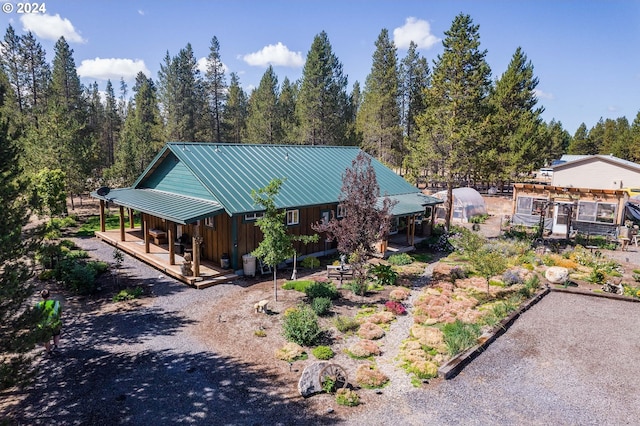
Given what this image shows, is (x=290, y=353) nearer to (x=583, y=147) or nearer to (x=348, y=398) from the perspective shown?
(x=348, y=398)

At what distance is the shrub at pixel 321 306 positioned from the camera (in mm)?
13844

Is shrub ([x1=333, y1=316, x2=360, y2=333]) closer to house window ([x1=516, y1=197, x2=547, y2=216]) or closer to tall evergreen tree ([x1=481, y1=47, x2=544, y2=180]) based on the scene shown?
house window ([x1=516, y1=197, x2=547, y2=216])

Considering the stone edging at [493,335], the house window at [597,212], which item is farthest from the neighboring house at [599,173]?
the stone edging at [493,335]

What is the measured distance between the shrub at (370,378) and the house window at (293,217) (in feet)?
35.1

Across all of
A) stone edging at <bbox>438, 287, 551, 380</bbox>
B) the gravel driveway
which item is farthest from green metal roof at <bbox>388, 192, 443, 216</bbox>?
the gravel driveway

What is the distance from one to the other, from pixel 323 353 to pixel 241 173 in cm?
1145

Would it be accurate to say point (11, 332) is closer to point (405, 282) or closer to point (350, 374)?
point (350, 374)

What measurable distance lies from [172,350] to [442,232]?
20.8m

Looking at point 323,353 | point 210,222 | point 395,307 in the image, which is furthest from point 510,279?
Result: point 210,222

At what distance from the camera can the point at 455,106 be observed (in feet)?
85.1

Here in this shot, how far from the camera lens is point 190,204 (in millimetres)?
18453

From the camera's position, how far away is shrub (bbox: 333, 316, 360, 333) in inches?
505

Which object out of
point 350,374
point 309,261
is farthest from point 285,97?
point 350,374

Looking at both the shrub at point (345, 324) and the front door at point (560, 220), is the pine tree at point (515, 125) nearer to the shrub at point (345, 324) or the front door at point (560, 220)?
the front door at point (560, 220)
